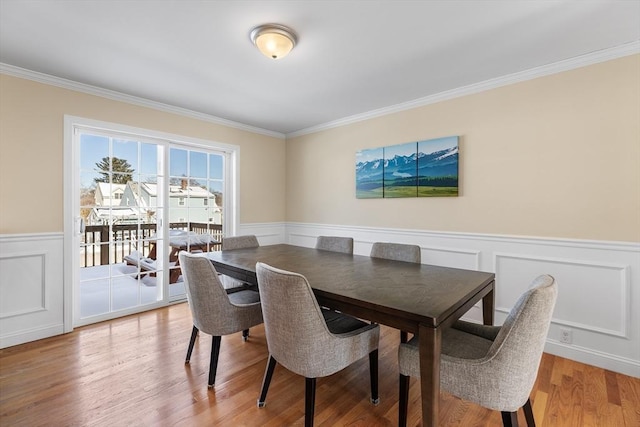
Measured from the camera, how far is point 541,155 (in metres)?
2.52

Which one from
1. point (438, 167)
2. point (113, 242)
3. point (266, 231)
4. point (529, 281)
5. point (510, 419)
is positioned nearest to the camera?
point (510, 419)

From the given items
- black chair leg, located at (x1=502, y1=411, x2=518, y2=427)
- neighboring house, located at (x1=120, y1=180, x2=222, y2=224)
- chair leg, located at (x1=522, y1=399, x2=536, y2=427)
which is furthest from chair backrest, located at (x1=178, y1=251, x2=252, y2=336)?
neighboring house, located at (x1=120, y1=180, x2=222, y2=224)

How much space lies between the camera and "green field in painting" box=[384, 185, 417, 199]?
3.28m

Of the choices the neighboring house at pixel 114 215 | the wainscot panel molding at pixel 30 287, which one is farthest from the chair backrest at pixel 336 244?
the wainscot panel molding at pixel 30 287

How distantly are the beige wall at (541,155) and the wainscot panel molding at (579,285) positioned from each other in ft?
0.35

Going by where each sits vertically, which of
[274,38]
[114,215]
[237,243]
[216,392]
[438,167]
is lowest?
[216,392]

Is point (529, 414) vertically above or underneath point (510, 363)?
underneath

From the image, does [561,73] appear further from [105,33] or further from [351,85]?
[105,33]

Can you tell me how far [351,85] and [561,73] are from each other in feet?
5.78

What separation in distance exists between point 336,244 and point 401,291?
55.9 inches

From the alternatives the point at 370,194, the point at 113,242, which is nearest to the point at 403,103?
the point at 370,194

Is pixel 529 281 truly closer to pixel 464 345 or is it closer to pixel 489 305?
pixel 489 305

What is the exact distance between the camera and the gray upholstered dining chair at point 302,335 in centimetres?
143

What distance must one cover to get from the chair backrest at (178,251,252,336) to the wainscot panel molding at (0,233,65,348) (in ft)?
5.71
